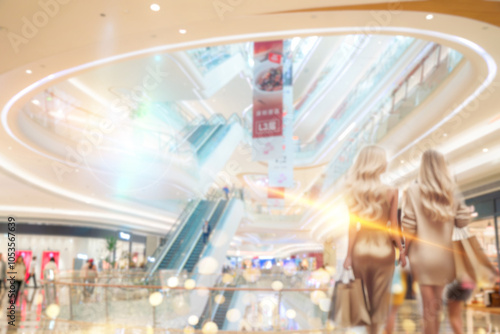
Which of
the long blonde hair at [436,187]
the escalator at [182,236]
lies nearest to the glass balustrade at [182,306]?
the long blonde hair at [436,187]

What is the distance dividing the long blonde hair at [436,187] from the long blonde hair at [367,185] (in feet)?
0.98

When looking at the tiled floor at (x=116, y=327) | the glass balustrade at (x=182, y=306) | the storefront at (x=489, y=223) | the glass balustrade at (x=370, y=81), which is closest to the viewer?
the tiled floor at (x=116, y=327)

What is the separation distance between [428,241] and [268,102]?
5297 mm

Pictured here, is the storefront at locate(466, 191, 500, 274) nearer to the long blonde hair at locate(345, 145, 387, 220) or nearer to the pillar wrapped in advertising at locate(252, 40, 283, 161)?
the pillar wrapped in advertising at locate(252, 40, 283, 161)

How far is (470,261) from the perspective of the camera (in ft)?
10.8

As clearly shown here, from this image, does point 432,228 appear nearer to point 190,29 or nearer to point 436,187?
point 436,187

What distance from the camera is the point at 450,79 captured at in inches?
283

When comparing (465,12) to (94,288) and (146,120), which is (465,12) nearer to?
(94,288)

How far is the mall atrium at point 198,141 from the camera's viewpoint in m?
5.22

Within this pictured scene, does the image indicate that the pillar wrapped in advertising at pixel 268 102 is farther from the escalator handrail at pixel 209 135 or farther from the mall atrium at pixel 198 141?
the escalator handrail at pixel 209 135

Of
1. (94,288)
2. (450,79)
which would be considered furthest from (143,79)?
(450,79)

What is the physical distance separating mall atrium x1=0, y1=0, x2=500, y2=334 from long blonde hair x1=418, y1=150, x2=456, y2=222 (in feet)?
0.87

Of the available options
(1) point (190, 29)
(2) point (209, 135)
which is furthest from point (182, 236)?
(1) point (190, 29)

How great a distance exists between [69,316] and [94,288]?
58cm
